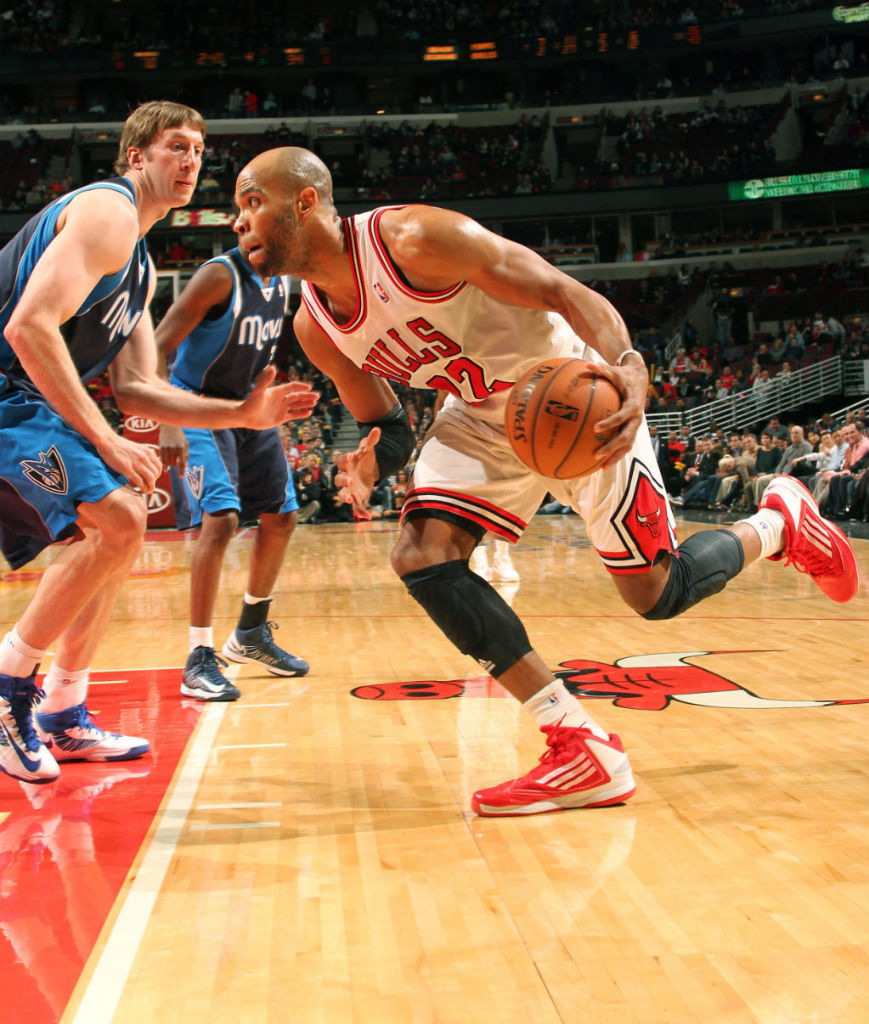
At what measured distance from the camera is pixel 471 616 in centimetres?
256

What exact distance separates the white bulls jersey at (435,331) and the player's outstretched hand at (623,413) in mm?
496

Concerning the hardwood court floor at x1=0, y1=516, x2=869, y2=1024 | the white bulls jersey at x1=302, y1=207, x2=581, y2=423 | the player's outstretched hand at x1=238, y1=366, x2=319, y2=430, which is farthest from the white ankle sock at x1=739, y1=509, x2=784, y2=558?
the player's outstretched hand at x1=238, y1=366, x2=319, y2=430

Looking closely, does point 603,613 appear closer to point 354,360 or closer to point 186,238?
point 354,360

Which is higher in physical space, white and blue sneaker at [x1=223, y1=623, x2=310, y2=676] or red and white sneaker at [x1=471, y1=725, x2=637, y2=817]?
red and white sneaker at [x1=471, y1=725, x2=637, y2=817]

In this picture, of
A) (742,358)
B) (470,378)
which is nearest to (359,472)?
(470,378)

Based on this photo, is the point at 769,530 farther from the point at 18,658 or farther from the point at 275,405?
the point at 18,658

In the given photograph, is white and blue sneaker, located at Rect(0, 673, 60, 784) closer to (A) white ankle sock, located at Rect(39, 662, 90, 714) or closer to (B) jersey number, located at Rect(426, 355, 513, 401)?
(A) white ankle sock, located at Rect(39, 662, 90, 714)

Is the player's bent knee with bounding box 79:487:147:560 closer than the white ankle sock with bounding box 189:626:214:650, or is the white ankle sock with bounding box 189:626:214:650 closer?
the player's bent knee with bounding box 79:487:147:560

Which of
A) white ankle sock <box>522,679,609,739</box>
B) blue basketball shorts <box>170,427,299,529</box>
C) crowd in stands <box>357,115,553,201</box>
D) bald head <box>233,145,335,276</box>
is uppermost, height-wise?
crowd in stands <box>357,115,553,201</box>

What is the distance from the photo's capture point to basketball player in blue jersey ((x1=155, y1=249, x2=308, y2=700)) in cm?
400

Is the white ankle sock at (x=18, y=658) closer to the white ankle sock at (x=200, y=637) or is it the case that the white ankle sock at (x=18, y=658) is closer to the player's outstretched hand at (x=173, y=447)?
the player's outstretched hand at (x=173, y=447)

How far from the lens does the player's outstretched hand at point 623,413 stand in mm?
2184

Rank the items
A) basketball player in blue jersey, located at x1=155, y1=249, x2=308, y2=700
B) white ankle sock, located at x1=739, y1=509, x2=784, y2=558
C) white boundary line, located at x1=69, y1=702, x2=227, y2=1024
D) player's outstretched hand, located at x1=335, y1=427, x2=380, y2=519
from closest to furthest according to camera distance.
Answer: white boundary line, located at x1=69, y1=702, x2=227, y2=1024 → player's outstretched hand, located at x1=335, y1=427, x2=380, y2=519 → white ankle sock, located at x1=739, y1=509, x2=784, y2=558 → basketball player in blue jersey, located at x1=155, y1=249, x2=308, y2=700

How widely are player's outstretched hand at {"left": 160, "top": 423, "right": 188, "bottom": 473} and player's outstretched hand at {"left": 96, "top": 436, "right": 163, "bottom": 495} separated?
1.03 meters
